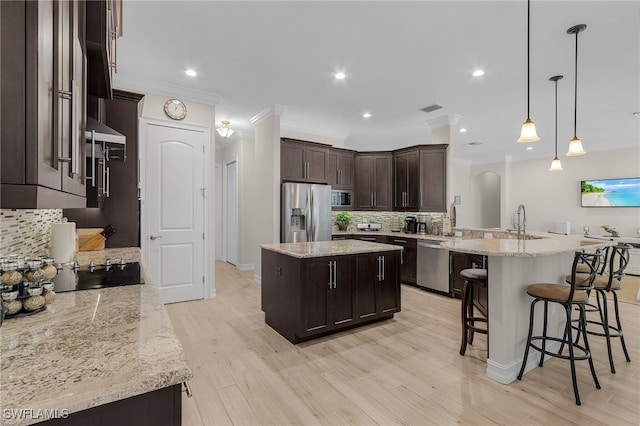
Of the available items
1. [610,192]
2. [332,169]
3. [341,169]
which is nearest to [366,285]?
[332,169]

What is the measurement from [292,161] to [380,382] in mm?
3782

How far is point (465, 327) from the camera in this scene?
9.25ft

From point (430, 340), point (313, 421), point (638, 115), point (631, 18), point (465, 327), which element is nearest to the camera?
point (313, 421)

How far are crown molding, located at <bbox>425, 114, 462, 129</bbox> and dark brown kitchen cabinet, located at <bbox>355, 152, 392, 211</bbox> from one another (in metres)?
0.95

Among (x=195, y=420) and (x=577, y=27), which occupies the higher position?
(x=577, y=27)

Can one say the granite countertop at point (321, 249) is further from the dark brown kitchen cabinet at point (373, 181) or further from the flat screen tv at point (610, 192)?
the flat screen tv at point (610, 192)

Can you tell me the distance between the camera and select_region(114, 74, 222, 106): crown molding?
3.93m

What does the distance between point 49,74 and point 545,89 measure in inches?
202

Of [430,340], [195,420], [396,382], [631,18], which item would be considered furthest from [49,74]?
[631,18]

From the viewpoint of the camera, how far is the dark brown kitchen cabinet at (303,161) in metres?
5.26

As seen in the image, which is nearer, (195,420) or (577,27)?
(195,420)

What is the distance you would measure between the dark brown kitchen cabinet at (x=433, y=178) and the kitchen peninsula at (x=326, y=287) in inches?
88.1

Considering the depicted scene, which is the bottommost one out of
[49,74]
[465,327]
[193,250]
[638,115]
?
[465,327]

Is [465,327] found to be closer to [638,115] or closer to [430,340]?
[430,340]
